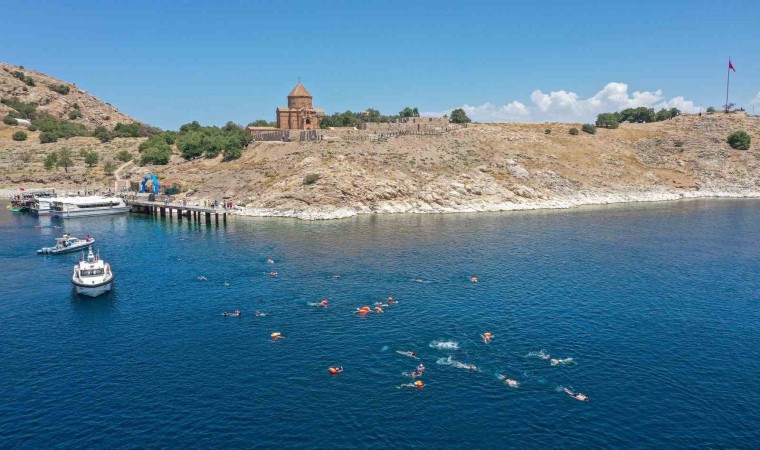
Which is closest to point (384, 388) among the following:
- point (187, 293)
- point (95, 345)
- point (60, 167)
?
point (95, 345)

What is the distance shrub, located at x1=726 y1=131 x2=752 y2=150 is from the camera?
18438 cm

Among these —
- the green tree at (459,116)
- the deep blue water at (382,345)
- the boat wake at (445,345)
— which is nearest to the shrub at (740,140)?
the green tree at (459,116)

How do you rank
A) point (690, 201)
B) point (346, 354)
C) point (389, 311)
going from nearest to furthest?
1. point (346, 354)
2. point (389, 311)
3. point (690, 201)

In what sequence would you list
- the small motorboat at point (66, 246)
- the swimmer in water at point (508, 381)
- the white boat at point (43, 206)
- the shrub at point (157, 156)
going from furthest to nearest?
the shrub at point (157, 156)
the white boat at point (43, 206)
the small motorboat at point (66, 246)
the swimmer in water at point (508, 381)

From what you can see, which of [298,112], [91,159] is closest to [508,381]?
[298,112]

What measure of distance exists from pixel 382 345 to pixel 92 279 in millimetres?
39801

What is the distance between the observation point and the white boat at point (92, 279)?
213 ft

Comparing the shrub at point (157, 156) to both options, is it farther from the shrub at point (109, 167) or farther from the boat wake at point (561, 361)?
the boat wake at point (561, 361)

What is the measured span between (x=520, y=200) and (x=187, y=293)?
327 ft

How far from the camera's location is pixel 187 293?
2650 inches

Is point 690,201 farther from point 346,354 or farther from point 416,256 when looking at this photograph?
point 346,354

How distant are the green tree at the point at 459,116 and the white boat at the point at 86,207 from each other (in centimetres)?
11793

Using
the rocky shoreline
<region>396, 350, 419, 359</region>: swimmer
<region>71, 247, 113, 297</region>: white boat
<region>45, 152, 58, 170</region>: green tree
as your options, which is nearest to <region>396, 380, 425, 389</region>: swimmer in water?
<region>396, 350, 419, 359</region>: swimmer

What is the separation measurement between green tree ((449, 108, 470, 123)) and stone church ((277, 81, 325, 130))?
55440 mm
